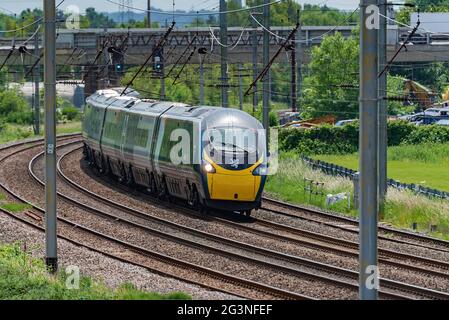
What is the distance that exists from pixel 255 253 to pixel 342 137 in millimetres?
36270

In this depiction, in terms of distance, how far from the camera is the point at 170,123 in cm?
3291

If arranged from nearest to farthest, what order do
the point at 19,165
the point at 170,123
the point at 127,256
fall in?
the point at 127,256 < the point at 170,123 < the point at 19,165

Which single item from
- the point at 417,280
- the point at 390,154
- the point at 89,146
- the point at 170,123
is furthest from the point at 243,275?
the point at 390,154

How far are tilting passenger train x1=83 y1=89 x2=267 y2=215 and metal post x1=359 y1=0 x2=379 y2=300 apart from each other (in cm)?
1683

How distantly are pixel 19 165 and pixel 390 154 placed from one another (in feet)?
72.0

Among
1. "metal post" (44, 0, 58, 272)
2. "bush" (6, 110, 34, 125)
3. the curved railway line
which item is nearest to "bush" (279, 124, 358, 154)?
the curved railway line

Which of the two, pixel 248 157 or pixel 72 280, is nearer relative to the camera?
pixel 72 280

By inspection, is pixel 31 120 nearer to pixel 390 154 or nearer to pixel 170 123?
pixel 390 154

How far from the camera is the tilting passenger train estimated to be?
29.8 m

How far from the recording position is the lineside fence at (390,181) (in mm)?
35412

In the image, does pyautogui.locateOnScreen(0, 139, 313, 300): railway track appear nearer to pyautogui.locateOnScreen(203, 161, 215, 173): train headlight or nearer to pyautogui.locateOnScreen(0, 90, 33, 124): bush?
pyautogui.locateOnScreen(203, 161, 215, 173): train headlight

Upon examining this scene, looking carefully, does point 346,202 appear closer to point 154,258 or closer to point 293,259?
point 293,259

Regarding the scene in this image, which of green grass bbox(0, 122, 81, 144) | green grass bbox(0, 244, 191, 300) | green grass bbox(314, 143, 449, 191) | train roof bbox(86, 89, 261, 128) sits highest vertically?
train roof bbox(86, 89, 261, 128)
